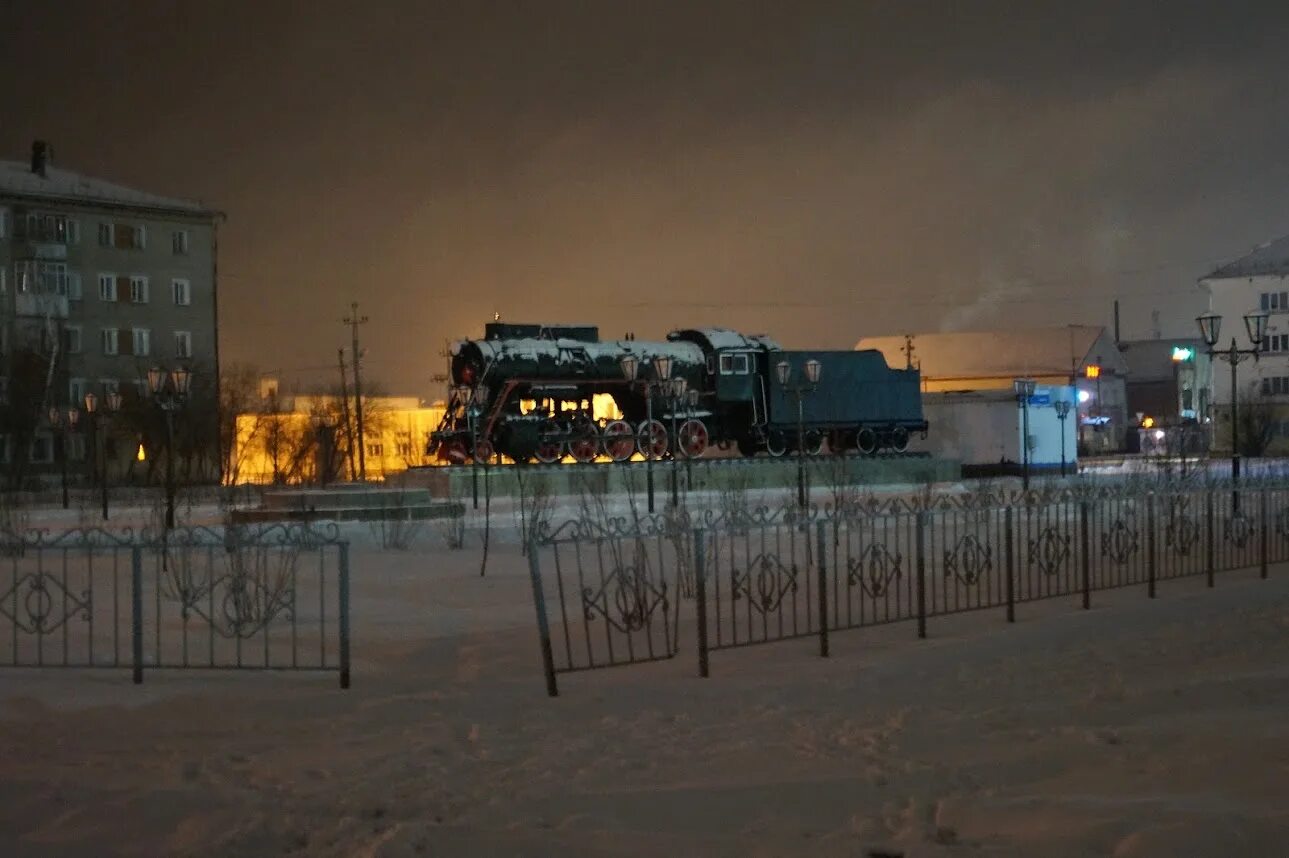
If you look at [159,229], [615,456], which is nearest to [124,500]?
[615,456]

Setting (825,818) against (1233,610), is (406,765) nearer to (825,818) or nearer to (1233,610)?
(825,818)

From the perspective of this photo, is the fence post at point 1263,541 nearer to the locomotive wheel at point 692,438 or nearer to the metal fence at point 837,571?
the metal fence at point 837,571

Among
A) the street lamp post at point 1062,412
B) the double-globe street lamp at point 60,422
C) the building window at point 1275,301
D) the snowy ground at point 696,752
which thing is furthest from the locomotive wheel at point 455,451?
the building window at point 1275,301

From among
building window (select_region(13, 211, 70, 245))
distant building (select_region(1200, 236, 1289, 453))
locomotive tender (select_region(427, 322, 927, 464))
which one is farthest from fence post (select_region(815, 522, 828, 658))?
distant building (select_region(1200, 236, 1289, 453))

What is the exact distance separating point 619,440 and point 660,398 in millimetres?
1646

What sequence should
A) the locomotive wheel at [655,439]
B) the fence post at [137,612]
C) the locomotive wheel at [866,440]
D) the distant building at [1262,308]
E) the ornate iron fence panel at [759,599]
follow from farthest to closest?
the distant building at [1262,308] → the locomotive wheel at [866,440] → the locomotive wheel at [655,439] → the ornate iron fence panel at [759,599] → the fence post at [137,612]

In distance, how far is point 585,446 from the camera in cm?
3891

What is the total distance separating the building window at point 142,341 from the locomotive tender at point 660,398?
27443 millimetres

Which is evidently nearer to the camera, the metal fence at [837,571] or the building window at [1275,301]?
the metal fence at [837,571]

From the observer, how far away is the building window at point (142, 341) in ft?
202

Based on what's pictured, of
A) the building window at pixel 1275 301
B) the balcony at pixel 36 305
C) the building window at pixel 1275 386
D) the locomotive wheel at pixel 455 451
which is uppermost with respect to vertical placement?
the building window at pixel 1275 301

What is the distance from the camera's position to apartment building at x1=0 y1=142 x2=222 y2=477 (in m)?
55.6

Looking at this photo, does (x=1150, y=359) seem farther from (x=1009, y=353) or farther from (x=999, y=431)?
(x=999, y=431)

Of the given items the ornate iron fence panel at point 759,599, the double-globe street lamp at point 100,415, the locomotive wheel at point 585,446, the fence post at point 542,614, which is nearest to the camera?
the fence post at point 542,614
